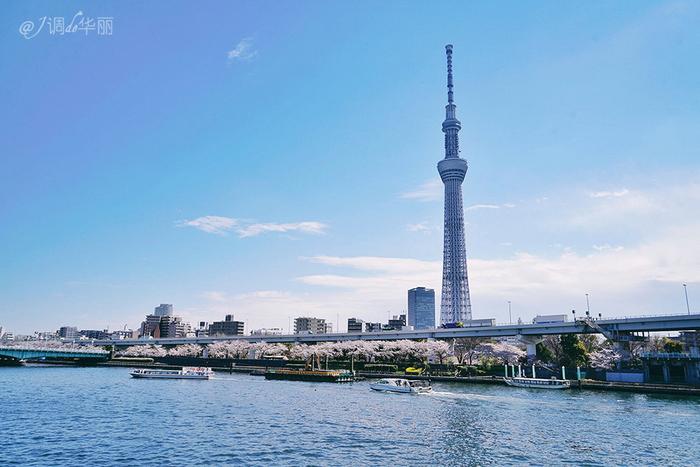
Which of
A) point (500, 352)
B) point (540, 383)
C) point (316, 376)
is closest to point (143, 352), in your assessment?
point (316, 376)

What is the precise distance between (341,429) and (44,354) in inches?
4718

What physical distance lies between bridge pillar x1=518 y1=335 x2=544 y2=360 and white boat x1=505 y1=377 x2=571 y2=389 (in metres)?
25.9

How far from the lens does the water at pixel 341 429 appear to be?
31078 millimetres

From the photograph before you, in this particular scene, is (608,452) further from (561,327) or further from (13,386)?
(13,386)

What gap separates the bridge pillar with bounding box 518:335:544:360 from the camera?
103 m

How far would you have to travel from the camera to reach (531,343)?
350ft

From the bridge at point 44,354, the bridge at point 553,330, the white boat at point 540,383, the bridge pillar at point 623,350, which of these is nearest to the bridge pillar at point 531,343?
the bridge at point 553,330

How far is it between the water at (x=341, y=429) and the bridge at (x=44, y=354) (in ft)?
237

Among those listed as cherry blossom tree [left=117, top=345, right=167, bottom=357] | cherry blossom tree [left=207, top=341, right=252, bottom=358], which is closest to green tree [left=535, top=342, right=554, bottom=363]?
cherry blossom tree [left=207, top=341, right=252, bottom=358]

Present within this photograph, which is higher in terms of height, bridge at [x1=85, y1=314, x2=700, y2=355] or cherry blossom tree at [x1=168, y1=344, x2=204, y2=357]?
bridge at [x1=85, y1=314, x2=700, y2=355]

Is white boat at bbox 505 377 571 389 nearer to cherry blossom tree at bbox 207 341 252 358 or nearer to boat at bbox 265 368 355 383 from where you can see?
boat at bbox 265 368 355 383

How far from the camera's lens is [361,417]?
151 ft

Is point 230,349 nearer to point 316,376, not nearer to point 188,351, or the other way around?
point 188,351

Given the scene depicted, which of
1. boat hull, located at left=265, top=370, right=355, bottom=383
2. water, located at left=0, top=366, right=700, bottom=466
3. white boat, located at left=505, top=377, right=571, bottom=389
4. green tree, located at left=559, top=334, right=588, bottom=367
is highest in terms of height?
green tree, located at left=559, top=334, right=588, bottom=367
